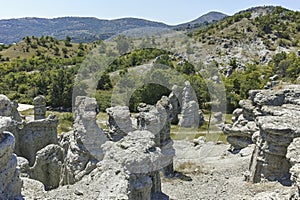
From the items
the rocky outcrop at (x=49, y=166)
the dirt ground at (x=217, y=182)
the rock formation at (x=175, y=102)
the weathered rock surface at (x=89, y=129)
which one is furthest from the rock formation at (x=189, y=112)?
the weathered rock surface at (x=89, y=129)

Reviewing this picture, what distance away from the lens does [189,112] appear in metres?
37.4

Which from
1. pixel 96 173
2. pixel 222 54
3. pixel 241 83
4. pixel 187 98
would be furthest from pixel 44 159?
pixel 222 54

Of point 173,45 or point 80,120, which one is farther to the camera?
point 173,45

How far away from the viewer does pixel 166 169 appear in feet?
64.9

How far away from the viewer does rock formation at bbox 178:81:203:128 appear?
122 ft

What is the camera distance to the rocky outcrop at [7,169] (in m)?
8.06

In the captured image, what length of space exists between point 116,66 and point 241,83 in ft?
61.1

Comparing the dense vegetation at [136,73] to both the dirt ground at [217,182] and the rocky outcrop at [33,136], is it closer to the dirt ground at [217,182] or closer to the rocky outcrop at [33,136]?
the dirt ground at [217,182]

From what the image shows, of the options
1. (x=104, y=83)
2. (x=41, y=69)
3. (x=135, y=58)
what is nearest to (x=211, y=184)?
(x=104, y=83)

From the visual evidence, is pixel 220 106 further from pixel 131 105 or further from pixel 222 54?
pixel 222 54

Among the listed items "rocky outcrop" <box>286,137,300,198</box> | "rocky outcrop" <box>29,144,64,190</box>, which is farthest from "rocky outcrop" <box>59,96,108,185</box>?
"rocky outcrop" <box>286,137,300,198</box>

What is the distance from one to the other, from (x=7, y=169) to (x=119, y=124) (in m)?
8.55

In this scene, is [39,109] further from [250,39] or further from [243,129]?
[250,39]

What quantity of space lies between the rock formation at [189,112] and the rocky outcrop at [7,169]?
29219mm
